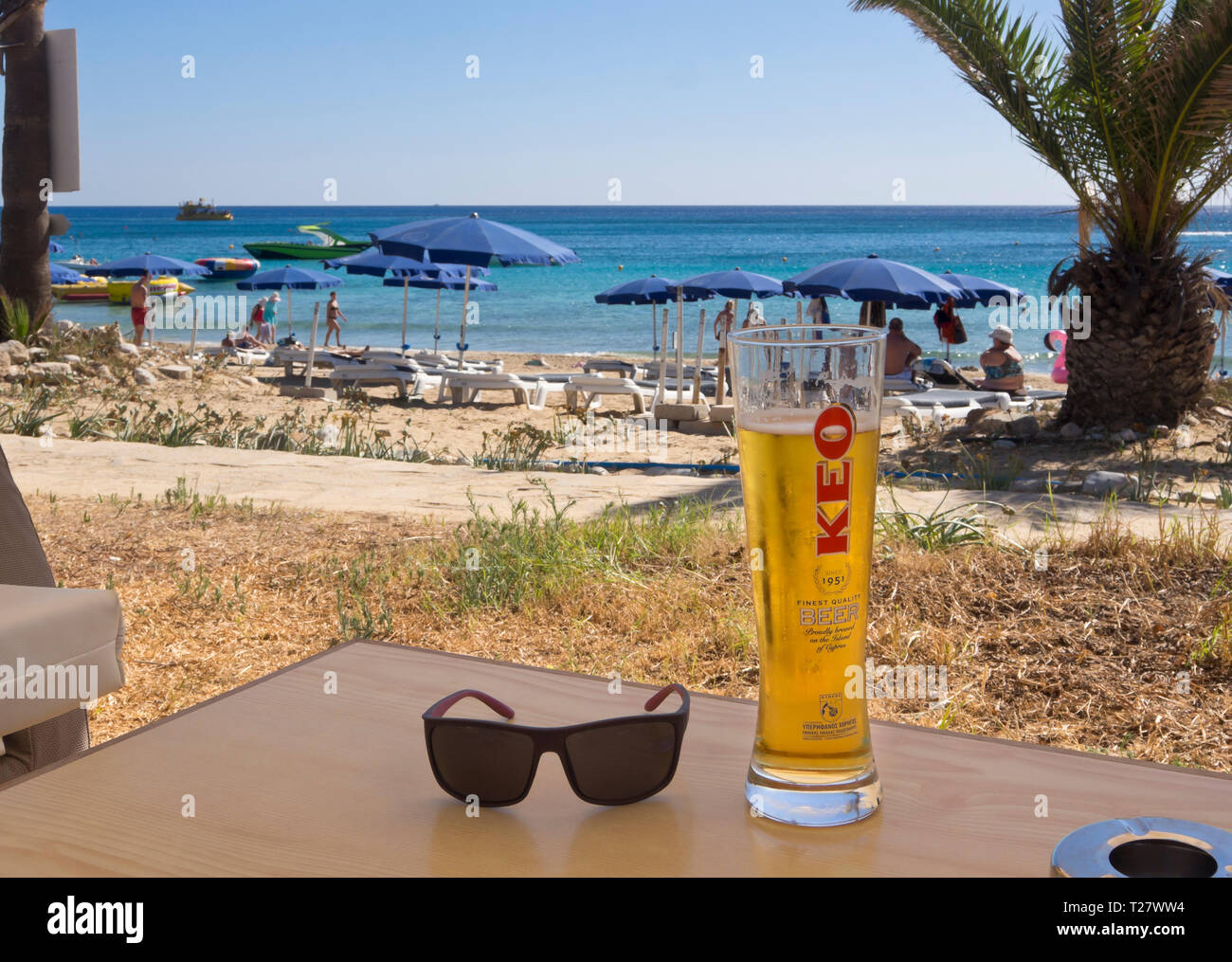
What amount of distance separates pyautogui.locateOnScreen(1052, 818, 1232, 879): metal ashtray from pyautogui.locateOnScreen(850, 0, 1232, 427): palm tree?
7846mm

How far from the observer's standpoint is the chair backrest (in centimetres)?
162

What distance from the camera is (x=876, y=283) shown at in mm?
14180

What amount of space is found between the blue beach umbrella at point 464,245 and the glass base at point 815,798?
1289cm

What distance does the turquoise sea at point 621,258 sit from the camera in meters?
31.4

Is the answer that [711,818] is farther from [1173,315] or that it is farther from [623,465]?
[1173,315]

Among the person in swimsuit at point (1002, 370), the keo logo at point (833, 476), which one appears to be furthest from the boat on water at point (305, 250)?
the keo logo at point (833, 476)

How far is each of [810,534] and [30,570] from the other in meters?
1.40

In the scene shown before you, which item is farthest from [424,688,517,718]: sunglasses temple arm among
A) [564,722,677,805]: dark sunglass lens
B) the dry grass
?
the dry grass

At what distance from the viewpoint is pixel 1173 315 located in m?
8.48

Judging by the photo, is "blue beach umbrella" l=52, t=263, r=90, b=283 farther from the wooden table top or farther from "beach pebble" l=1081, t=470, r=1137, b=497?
the wooden table top

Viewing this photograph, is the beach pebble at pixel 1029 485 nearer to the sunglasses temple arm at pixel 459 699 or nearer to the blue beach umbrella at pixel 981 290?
the sunglasses temple arm at pixel 459 699

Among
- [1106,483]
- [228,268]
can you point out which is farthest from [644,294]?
[228,268]
